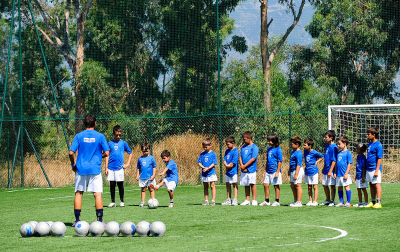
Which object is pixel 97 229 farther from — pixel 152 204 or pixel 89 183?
pixel 152 204

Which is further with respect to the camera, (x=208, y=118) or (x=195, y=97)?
(x=195, y=97)

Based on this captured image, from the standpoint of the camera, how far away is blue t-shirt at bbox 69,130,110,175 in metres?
8.59

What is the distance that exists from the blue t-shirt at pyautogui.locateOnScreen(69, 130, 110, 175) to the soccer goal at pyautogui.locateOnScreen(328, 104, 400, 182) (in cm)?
1159

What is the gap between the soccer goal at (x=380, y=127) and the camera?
19.4m

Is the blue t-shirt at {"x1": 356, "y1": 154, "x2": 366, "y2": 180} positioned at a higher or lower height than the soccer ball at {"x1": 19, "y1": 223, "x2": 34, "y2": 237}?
higher

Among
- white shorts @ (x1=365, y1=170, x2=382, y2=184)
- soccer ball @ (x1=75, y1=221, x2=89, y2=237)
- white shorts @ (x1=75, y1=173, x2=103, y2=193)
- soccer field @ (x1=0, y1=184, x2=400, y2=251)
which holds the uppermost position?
white shorts @ (x1=75, y1=173, x2=103, y2=193)

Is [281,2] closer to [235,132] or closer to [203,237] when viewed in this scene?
[235,132]

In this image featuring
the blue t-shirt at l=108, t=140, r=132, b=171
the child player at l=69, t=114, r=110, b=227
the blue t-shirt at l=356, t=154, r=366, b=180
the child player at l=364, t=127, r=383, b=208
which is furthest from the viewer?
the blue t-shirt at l=108, t=140, r=132, b=171

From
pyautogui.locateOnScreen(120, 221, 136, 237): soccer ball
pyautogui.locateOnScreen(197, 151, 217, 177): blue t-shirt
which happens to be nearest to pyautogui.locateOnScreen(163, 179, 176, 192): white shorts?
pyautogui.locateOnScreen(197, 151, 217, 177): blue t-shirt

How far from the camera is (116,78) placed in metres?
34.8

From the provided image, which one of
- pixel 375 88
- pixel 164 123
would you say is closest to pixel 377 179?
pixel 164 123

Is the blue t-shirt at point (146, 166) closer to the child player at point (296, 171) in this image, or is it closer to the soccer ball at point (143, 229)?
the child player at point (296, 171)

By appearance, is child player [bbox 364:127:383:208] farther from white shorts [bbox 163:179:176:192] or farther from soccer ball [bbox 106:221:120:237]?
soccer ball [bbox 106:221:120:237]

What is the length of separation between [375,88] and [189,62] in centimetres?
1235
